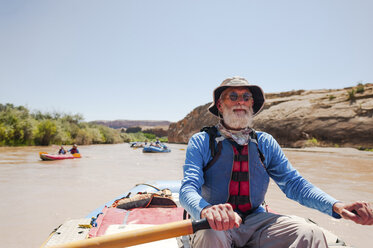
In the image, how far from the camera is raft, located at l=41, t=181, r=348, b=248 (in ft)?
3.80

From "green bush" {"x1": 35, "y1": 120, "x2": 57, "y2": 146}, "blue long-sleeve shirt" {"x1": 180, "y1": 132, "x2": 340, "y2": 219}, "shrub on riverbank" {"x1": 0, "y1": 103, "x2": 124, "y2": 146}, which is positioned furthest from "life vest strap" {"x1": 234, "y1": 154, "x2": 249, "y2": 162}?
"green bush" {"x1": 35, "y1": 120, "x2": 57, "y2": 146}

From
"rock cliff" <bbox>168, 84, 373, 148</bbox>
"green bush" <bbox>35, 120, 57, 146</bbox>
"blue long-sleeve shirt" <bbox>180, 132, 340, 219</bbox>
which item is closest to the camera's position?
"blue long-sleeve shirt" <bbox>180, 132, 340, 219</bbox>

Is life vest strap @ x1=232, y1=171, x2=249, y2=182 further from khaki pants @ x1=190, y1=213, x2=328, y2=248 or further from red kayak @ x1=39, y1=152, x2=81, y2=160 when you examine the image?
red kayak @ x1=39, y1=152, x2=81, y2=160

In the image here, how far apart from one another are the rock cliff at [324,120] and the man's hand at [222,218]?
695 inches

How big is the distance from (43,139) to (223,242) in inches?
1119

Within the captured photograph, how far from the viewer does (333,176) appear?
7223 millimetres

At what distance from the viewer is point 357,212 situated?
124cm

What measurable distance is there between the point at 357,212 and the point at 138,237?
1122mm

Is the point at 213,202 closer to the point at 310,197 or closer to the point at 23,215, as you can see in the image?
the point at 310,197

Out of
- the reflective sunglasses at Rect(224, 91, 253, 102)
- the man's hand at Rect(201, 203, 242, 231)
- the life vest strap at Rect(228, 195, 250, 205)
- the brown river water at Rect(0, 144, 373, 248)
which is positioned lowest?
the brown river water at Rect(0, 144, 373, 248)

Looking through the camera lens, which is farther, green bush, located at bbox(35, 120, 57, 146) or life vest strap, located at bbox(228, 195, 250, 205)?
green bush, located at bbox(35, 120, 57, 146)

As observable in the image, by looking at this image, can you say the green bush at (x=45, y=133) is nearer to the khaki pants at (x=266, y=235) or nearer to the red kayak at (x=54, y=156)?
the red kayak at (x=54, y=156)

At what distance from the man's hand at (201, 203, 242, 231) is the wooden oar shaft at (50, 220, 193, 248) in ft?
0.36

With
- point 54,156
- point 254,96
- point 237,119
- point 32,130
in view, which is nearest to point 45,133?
point 32,130
